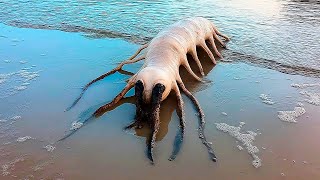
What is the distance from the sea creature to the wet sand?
0.30 ft

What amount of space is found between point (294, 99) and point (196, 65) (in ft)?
6.16

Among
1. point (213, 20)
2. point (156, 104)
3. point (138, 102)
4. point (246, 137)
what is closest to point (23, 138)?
point (138, 102)

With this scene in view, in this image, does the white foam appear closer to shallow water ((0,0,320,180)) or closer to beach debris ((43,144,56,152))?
shallow water ((0,0,320,180))

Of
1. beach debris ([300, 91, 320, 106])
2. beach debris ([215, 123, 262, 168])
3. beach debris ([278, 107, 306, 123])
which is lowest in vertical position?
beach debris ([300, 91, 320, 106])

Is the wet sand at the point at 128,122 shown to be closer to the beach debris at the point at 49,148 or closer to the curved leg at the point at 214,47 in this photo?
the beach debris at the point at 49,148

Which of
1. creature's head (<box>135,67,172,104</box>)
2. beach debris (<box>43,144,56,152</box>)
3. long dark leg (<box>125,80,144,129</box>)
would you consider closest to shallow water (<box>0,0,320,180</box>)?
beach debris (<box>43,144,56,152</box>)

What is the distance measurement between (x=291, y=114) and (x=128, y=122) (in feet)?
6.55

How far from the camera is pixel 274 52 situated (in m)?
6.87

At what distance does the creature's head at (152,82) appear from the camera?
14.0 ft

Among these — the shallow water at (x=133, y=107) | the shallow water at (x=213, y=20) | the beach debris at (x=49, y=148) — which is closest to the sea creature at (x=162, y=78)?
the shallow water at (x=133, y=107)

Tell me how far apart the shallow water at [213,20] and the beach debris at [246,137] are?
2252 mm

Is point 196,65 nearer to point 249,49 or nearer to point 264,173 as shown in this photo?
point 249,49

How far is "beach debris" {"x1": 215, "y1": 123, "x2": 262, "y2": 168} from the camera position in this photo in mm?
3828

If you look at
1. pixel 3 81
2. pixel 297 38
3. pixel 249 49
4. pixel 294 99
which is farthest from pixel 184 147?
pixel 297 38
